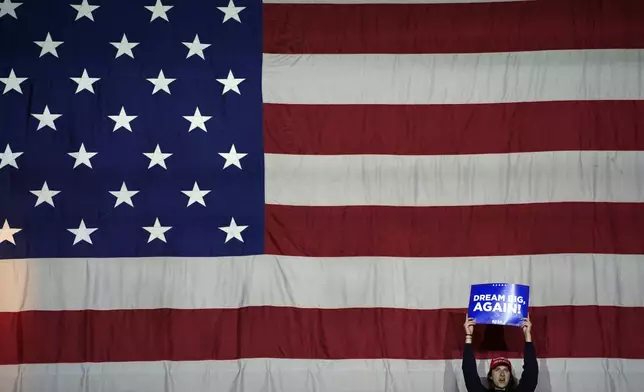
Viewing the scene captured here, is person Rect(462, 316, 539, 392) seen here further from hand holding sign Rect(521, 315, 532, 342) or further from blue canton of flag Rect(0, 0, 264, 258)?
blue canton of flag Rect(0, 0, 264, 258)

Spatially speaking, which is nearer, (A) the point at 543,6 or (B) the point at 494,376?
(B) the point at 494,376

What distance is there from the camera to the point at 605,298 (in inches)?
161

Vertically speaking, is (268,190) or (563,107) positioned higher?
(563,107)

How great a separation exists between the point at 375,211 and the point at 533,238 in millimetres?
911

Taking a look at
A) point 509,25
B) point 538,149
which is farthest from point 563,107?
point 509,25

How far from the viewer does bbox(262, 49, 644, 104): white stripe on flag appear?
13.7ft

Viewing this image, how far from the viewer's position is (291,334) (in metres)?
4.11

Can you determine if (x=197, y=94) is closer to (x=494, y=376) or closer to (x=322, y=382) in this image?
(x=322, y=382)

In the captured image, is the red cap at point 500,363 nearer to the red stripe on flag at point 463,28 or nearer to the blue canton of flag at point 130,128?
the blue canton of flag at point 130,128

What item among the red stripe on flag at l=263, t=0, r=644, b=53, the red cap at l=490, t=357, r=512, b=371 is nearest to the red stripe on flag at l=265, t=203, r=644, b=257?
the red cap at l=490, t=357, r=512, b=371

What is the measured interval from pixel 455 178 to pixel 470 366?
1.06 metres

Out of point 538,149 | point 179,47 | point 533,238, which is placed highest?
point 179,47

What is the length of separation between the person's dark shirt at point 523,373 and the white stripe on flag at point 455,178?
85cm

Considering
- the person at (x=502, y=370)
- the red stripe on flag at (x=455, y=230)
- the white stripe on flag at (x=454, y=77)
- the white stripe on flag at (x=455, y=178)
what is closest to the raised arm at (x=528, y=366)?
the person at (x=502, y=370)
